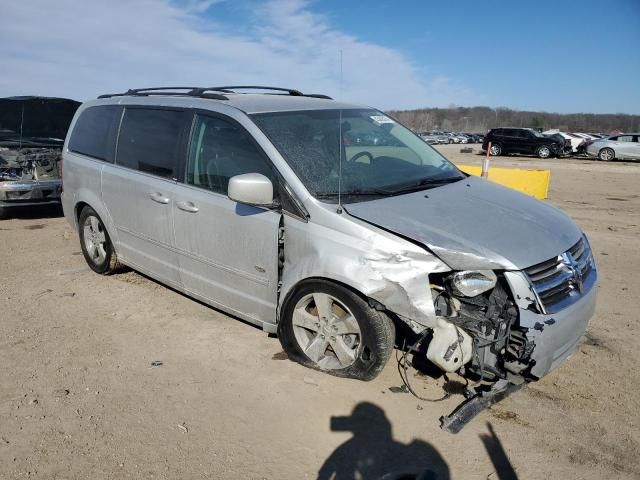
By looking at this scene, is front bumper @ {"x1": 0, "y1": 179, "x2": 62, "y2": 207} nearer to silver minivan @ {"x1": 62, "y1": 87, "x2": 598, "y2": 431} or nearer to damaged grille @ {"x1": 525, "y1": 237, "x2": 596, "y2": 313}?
silver minivan @ {"x1": 62, "y1": 87, "x2": 598, "y2": 431}

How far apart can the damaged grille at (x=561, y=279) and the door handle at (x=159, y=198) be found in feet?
9.06

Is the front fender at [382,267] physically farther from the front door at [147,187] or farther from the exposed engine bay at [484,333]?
the front door at [147,187]

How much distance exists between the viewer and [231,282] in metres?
3.84

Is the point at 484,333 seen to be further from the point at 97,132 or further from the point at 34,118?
the point at 34,118

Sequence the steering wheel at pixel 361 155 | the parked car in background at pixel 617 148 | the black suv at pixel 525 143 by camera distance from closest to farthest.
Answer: the steering wheel at pixel 361 155 < the parked car in background at pixel 617 148 < the black suv at pixel 525 143

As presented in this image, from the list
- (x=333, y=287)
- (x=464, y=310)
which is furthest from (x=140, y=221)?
(x=464, y=310)

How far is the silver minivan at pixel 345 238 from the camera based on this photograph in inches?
118

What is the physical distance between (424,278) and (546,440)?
1.12m

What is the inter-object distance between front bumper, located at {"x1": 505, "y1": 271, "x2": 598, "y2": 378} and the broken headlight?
3.8 inches

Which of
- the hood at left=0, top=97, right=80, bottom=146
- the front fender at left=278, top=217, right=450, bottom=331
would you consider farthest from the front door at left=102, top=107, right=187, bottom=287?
the hood at left=0, top=97, right=80, bottom=146

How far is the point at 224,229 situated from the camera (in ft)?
12.3

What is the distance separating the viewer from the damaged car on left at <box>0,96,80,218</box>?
8375 mm

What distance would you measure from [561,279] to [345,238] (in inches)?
51.8

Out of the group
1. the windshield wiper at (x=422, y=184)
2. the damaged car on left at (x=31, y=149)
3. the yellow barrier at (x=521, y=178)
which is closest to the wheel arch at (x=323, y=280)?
the windshield wiper at (x=422, y=184)
